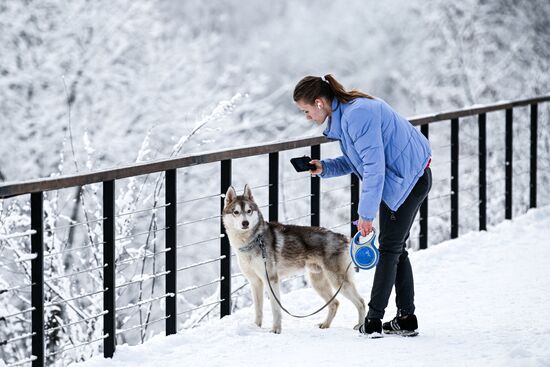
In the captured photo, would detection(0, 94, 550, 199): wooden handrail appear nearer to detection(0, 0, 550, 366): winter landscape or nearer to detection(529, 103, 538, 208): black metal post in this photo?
detection(0, 0, 550, 366): winter landscape

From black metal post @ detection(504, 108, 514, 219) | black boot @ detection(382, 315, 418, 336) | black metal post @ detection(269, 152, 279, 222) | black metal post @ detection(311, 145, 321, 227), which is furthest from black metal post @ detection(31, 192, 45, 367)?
black metal post @ detection(504, 108, 514, 219)

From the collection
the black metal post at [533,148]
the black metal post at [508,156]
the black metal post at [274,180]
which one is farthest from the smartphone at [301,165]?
the black metal post at [533,148]

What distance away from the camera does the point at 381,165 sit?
5484 millimetres

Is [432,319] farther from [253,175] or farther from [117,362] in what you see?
[253,175]

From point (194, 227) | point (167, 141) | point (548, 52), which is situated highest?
point (548, 52)

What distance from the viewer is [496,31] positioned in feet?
69.9

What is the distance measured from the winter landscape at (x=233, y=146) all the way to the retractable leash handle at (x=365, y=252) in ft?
1.49

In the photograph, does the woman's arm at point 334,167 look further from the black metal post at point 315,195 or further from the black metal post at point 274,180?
the black metal post at point 315,195

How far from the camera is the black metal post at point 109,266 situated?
562 centimetres

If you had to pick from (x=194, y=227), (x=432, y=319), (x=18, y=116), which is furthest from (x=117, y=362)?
(x=194, y=227)

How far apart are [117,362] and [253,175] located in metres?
12.7

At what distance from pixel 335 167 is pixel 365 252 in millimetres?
571

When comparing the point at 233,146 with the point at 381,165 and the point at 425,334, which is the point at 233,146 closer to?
the point at 425,334

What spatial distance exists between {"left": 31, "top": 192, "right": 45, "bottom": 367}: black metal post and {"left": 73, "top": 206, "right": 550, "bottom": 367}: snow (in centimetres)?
38
